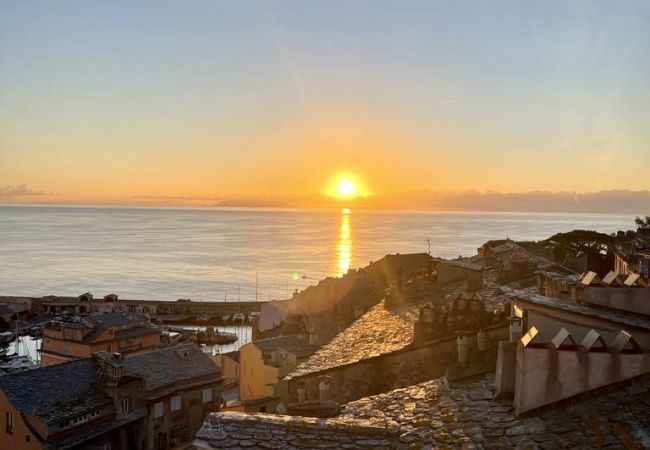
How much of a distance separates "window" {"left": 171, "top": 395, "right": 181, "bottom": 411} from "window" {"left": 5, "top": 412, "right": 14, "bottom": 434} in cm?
946

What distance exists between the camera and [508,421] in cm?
819

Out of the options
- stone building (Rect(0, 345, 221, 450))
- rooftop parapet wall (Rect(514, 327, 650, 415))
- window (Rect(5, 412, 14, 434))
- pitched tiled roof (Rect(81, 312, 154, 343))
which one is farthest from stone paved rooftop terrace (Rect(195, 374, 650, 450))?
pitched tiled roof (Rect(81, 312, 154, 343))

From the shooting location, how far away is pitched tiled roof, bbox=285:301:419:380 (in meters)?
A: 17.7

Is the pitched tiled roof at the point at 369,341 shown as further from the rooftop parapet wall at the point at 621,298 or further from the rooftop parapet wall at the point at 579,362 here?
the rooftop parapet wall at the point at 579,362

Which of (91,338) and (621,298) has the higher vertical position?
(621,298)

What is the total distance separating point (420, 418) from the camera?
945cm

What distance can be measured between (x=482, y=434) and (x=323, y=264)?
16386cm

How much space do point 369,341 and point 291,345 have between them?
1572 cm

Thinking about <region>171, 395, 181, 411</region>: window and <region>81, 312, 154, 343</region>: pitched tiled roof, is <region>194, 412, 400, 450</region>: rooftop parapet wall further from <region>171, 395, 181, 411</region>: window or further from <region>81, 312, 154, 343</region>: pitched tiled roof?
<region>81, 312, 154, 343</region>: pitched tiled roof

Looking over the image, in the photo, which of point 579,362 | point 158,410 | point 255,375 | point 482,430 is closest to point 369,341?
point 482,430

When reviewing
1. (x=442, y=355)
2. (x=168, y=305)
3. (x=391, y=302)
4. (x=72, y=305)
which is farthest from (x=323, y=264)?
(x=442, y=355)

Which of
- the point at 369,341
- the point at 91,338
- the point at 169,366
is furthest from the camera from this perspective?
the point at 91,338

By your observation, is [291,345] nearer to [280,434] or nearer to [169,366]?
[169,366]

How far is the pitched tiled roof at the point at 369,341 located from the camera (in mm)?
17703
